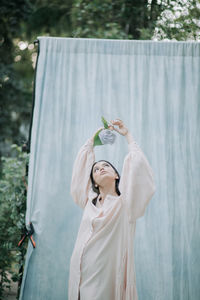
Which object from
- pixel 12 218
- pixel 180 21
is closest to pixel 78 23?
pixel 180 21

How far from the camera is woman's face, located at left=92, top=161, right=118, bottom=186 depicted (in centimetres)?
191

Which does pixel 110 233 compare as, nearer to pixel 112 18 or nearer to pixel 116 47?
pixel 116 47

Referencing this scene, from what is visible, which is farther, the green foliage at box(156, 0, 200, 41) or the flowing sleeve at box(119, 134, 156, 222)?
the green foliage at box(156, 0, 200, 41)

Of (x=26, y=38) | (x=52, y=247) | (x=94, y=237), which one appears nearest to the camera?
(x=94, y=237)

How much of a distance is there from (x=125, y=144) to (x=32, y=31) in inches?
120

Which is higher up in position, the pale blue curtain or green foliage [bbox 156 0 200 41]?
green foliage [bbox 156 0 200 41]

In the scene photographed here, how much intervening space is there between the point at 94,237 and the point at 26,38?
4076mm

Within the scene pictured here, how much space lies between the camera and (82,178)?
2051 mm

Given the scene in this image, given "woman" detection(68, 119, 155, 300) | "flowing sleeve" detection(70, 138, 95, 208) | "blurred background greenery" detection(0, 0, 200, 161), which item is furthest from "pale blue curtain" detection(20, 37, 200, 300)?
"blurred background greenery" detection(0, 0, 200, 161)

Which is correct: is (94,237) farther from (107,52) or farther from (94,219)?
(107,52)

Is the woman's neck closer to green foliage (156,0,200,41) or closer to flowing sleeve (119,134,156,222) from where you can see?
flowing sleeve (119,134,156,222)

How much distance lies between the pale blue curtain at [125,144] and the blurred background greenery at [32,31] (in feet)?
1.29

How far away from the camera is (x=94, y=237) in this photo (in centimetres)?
181

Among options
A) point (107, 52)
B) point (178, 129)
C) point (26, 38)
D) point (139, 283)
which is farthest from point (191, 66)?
point (26, 38)
